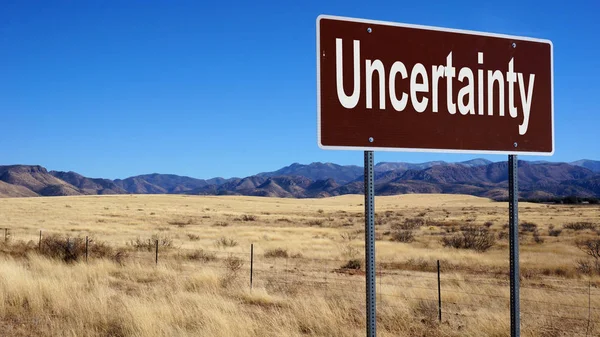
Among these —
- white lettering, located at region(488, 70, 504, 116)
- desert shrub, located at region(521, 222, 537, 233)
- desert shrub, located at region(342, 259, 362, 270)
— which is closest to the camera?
white lettering, located at region(488, 70, 504, 116)

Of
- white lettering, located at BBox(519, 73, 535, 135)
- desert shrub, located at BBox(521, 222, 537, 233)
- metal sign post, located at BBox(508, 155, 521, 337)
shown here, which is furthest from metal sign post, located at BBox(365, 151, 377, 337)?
desert shrub, located at BBox(521, 222, 537, 233)

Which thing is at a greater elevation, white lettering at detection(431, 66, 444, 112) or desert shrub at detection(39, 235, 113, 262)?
white lettering at detection(431, 66, 444, 112)

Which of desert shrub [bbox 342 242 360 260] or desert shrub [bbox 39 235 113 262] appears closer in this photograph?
desert shrub [bbox 39 235 113 262]

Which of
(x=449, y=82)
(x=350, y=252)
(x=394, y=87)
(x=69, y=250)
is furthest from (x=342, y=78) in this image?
(x=350, y=252)

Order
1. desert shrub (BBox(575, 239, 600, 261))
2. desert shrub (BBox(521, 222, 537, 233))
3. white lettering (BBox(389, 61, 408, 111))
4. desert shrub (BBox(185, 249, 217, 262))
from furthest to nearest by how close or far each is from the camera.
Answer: desert shrub (BBox(521, 222, 537, 233)) → desert shrub (BBox(185, 249, 217, 262)) → desert shrub (BBox(575, 239, 600, 261)) → white lettering (BBox(389, 61, 408, 111))

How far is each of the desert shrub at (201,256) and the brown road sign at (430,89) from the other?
18.7 m

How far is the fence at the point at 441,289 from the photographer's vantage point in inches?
437

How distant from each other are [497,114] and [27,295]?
10277mm

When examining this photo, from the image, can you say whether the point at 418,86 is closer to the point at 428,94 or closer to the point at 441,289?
the point at 428,94

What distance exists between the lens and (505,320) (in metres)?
9.48

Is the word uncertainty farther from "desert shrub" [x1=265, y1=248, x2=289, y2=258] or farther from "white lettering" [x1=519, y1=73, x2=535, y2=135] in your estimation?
"desert shrub" [x1=265, y1=248, x2=289, y2=258]

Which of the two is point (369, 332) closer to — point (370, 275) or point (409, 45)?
point (370, 275)

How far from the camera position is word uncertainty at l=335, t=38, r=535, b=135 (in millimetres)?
3469

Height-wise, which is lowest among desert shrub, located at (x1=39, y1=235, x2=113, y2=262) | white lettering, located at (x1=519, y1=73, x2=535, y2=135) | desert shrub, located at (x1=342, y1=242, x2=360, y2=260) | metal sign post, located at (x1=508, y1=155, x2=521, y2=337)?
desert shrub, located at (x1=342, y1=242, x2=360, y2=260)
